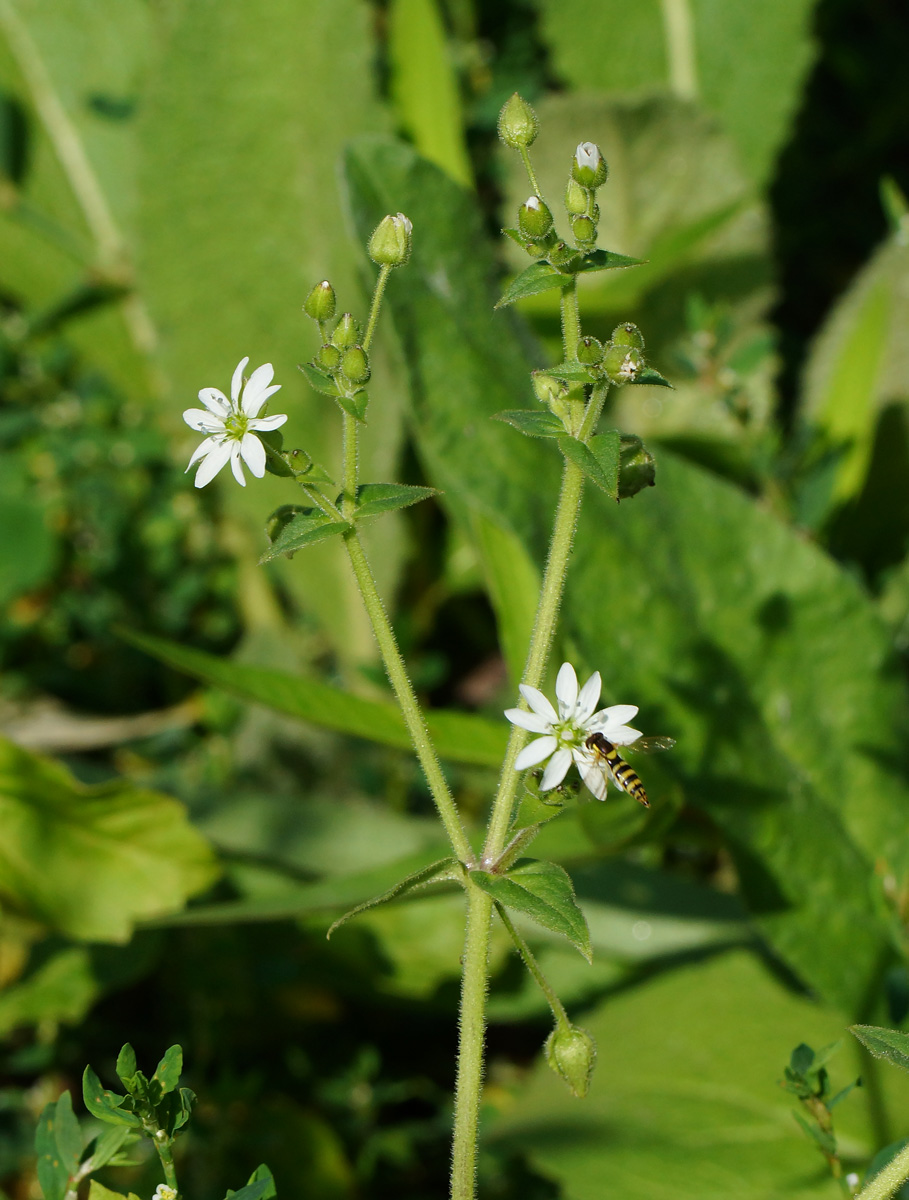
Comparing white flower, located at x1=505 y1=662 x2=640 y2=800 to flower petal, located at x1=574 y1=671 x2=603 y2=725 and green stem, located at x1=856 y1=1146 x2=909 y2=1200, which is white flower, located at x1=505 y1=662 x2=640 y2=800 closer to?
flower petal, located at x1=574 y1=671 x2=603 y2=725

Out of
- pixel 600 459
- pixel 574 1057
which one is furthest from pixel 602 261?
pixel 574 1057

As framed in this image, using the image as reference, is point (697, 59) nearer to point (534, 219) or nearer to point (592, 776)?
point (534, 219)

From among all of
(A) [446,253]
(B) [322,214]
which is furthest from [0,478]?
(A) [446,253]

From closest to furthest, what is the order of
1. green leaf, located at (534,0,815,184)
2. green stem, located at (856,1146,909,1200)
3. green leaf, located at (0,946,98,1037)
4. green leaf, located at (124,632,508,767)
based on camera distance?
green stem, located at (856,1146,909,1200) → green leaf, located at (124,632,508,767) → green leaf, located at (0,946,98,1037) → green leaf, located at (534,0,815,184)

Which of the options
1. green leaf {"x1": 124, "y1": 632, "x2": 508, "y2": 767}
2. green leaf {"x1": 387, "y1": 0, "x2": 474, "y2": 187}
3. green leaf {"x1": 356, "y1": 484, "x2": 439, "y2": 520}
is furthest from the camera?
green leaf {"x1": 387, "y1": 0, "x2": 474, "y2": 187}

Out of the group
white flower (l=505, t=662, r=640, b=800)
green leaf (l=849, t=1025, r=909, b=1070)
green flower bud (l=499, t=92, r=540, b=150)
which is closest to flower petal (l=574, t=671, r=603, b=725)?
white flower (l=505, t=662, r=640, b=800)

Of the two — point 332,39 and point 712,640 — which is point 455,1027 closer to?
point 712,640
